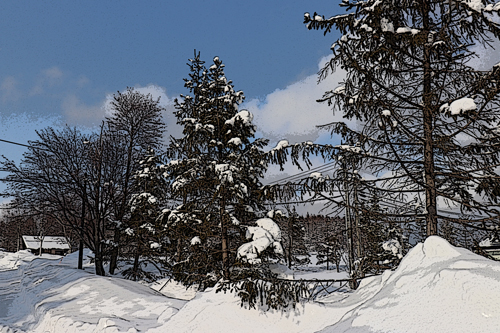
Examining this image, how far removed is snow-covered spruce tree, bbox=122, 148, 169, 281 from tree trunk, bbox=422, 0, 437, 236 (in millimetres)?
13719

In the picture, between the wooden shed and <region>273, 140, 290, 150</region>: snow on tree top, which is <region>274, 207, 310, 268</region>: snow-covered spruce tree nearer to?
<region>273, 140, 290, 150</region>: snow on tree top

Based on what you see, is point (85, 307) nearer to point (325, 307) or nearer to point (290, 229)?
point (325, 307)

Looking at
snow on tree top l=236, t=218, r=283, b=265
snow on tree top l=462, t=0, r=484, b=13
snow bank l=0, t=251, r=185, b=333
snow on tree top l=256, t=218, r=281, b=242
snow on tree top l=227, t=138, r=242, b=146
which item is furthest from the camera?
snow on tree top l=227, t=138, r=242, b=146

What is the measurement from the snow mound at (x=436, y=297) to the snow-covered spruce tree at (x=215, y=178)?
233 inches

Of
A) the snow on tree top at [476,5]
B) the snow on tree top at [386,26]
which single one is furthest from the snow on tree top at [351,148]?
the snow on tree top at [476,5]

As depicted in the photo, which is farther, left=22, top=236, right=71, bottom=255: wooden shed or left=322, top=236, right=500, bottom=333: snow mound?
left=22, top=236, right=71, bottom=255: wooden shed

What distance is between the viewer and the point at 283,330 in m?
6.53

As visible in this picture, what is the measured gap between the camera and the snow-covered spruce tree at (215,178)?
34.7ft

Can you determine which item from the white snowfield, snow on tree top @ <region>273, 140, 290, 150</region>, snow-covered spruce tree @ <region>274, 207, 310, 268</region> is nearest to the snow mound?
the white snowfield

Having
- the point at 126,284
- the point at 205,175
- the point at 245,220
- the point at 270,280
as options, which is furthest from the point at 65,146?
the point at 270,280

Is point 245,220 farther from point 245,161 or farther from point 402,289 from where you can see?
point 402,289

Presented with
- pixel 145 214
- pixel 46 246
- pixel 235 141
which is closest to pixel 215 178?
pixel 235 141

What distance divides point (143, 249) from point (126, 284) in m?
5.39

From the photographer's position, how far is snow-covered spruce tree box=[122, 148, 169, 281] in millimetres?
17297
